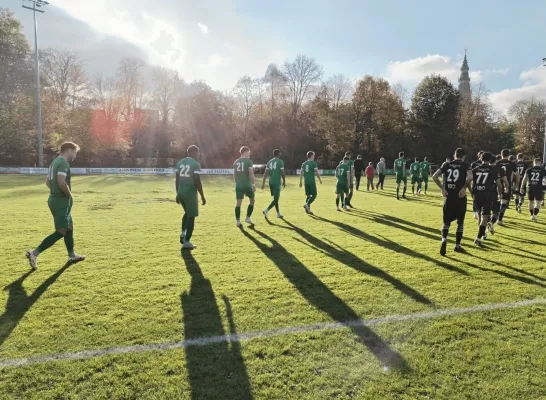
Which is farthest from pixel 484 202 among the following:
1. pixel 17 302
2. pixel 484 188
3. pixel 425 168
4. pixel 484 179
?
pixel 425 168

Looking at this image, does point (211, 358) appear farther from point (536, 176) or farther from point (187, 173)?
point (536, 176)

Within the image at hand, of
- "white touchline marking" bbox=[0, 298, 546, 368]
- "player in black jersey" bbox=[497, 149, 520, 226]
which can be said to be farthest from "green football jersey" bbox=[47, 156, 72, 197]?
"player in black jersey" bbox=[497, 149, 520, 226]

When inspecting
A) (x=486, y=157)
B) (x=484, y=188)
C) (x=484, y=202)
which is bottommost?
(x=484, y=202)

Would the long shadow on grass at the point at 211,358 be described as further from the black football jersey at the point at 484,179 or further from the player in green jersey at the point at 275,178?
the black football jersey at the point at 484,179

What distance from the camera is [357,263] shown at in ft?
21.0

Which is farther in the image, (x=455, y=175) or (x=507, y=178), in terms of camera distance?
(x=507, y=178)

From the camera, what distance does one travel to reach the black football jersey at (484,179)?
791 cm

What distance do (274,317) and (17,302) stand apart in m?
3.29

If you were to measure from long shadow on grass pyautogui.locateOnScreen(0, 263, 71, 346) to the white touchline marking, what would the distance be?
0.66 meters

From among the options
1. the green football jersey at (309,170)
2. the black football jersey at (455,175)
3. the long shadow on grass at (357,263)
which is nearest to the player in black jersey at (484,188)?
the black football jersey at (455,175)

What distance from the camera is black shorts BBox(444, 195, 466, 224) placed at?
694 cm

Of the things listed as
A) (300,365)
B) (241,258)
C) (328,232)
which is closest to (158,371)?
(300,365)

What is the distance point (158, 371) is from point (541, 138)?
6649 centimetres

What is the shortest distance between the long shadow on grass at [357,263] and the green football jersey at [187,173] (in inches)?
116
